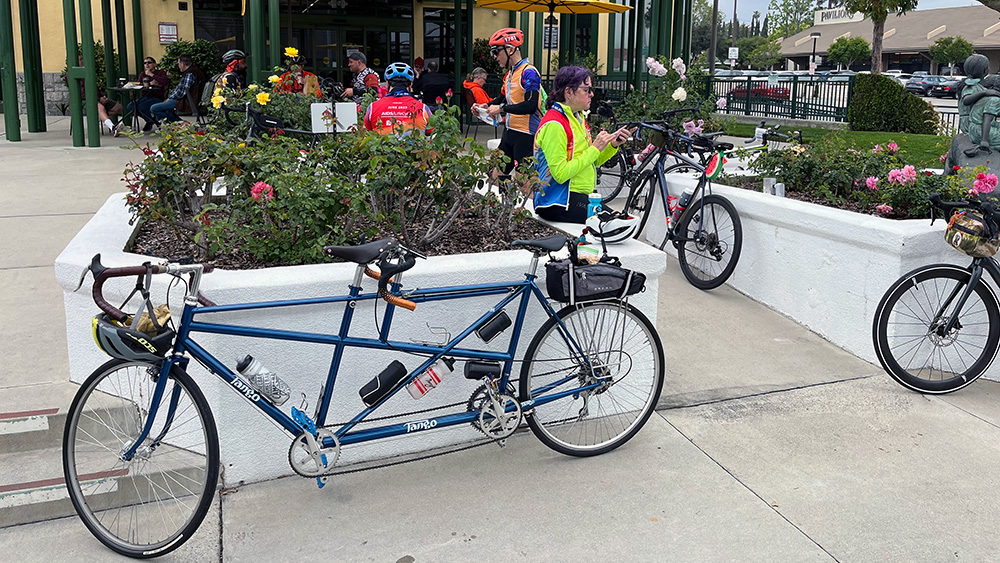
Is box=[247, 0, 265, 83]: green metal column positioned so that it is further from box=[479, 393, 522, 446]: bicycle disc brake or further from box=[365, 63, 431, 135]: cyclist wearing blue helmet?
box=[479, 393, 522, 446]: bicycle disc brake

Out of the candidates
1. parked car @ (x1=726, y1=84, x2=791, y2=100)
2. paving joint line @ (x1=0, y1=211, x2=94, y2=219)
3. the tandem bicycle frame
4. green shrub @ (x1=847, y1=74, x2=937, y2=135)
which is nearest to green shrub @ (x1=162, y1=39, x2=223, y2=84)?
paving joint line @ (x1=0, y1=211, x2=94, y2=219)

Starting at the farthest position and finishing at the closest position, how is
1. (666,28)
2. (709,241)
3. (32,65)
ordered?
(666,28), (32,65), (709,241)

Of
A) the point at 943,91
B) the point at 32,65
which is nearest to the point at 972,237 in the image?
the point at 32,65

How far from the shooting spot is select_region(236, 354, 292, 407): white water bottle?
A: 10.2 feet

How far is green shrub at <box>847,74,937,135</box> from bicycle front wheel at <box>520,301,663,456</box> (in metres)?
16.1

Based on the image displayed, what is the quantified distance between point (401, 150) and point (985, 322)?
3340mm

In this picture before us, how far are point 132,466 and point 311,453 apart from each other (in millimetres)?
656

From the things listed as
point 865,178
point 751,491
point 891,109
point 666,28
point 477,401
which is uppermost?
point 666,28

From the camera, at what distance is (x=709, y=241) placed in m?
6.29

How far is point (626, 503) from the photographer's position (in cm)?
344

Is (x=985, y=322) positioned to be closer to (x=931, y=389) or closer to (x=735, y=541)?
(x=931, y=389)

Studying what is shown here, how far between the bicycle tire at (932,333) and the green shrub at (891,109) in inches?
570

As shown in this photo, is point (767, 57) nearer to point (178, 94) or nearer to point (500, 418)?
point (178, 94)

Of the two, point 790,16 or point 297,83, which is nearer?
point 297,83
